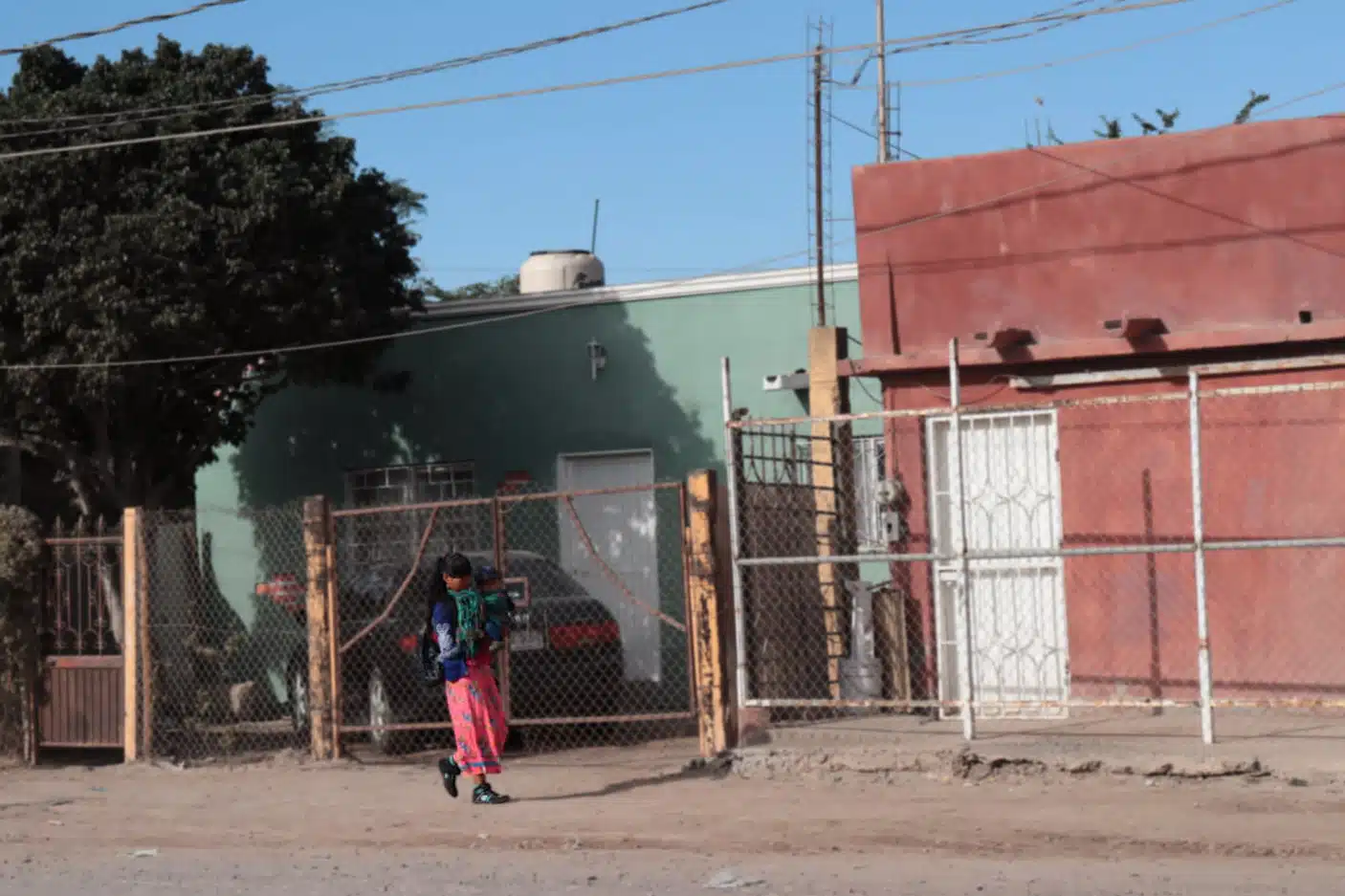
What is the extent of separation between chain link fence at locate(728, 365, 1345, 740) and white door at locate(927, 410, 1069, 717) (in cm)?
1

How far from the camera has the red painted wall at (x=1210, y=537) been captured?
11195 mm

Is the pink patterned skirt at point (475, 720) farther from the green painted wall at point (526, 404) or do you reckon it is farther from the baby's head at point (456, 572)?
the green painted wall at point (526, 404)

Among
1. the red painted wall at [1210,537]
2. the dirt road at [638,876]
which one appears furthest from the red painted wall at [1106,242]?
the dirt road at [638,876]

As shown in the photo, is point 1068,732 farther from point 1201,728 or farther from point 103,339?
point 103,339

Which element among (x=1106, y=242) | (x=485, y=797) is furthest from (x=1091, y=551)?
(x=485, y=797)

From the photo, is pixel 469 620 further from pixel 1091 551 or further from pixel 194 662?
pixel 194 662

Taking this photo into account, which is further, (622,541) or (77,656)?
(622,541)

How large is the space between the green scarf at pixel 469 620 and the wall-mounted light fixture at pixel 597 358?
24.4ft

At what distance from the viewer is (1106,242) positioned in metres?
12.1

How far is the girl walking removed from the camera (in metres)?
10.1

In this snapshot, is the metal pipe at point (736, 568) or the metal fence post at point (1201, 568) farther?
the metal pipe at point (736, 568)

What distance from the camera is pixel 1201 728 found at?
9977 mm

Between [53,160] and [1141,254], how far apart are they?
9.23 metres

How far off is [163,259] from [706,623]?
6.63 metres
